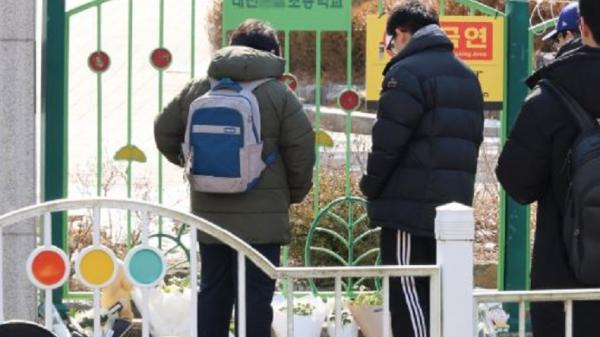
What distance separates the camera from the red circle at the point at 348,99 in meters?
7.54

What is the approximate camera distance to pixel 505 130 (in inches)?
301

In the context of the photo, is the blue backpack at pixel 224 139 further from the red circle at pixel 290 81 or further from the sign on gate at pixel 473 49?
the sign on gate at pixel 473 49

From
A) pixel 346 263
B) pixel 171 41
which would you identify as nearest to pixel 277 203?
pixel 346 263

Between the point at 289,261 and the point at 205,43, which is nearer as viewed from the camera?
the point at 289,261

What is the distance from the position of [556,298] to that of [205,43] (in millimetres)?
13773

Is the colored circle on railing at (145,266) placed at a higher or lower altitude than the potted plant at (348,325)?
higher

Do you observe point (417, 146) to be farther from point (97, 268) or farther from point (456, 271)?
point (97, 268)

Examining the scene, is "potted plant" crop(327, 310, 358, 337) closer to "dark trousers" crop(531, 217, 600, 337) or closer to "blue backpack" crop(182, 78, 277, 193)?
"blue backpack" crop(182, 78, 277, 193)

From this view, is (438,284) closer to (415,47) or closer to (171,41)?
(415,47)

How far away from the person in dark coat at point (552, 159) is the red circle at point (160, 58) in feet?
9.36

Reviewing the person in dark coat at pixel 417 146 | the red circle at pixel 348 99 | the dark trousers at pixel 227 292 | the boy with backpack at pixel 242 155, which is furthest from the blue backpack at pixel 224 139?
the red circle at pixel 348 99

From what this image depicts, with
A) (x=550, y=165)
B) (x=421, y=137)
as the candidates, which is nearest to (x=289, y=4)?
(x=421, y=137)

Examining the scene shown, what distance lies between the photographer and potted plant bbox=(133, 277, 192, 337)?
6.92 m

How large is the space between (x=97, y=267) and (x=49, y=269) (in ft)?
0.45
